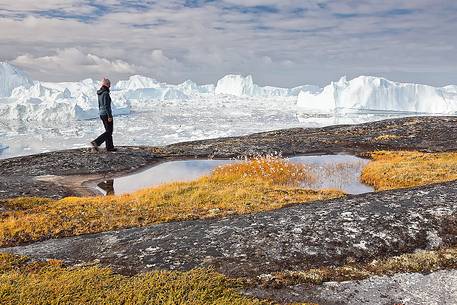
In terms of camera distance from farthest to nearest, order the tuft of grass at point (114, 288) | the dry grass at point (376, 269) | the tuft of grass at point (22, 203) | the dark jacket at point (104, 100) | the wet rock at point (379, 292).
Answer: the dark jacket at point (104, 100) → the tuft of grass at point (22, 203) → the dry grass at point (376, 269) → the wet rock at point (379, 292) → the tuft of grass at point (114, 288)

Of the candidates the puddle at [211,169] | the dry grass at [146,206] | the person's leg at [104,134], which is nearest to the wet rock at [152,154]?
the person's leg at [104,134]

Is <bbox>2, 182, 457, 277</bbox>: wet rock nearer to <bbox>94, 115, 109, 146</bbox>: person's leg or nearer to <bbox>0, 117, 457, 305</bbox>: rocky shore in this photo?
<bbox>0, 117, 457, 305</bbox>: rocky shore

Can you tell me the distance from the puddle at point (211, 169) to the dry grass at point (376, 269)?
990cm

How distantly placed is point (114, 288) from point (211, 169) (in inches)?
746

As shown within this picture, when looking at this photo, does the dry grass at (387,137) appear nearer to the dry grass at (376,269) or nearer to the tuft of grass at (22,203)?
the dry grass at (376,269)

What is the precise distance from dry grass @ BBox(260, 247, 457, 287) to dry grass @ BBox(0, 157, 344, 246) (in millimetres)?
6328

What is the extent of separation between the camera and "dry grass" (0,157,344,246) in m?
14.1

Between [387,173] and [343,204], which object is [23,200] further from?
[387,173]

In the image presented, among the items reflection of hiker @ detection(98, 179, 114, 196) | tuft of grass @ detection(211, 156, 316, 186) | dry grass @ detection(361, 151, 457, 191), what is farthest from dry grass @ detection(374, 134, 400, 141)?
reflection of hiker @ detection(98, 179, 114, 196)

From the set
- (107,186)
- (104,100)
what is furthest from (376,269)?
(104,100)

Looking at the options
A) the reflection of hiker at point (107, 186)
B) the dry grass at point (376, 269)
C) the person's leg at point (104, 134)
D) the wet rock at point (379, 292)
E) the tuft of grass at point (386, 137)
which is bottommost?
the reflection of hiker at point (107, 186)

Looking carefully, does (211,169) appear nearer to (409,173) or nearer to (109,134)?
(109,134)

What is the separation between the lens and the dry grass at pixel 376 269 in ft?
30.3

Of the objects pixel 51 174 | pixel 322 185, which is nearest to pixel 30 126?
pixel 51 174
